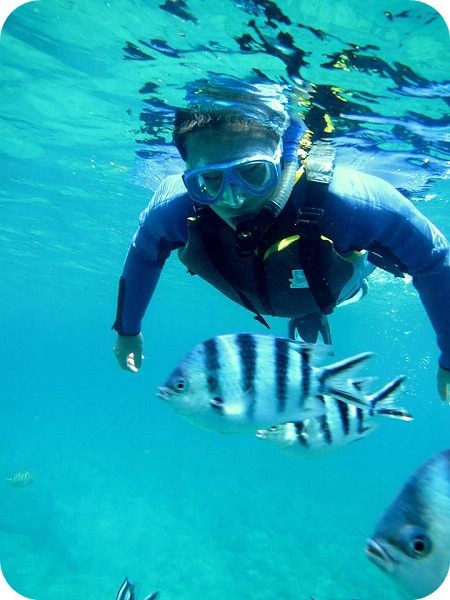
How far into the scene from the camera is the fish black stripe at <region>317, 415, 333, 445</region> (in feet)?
9.89

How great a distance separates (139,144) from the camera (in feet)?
41.7

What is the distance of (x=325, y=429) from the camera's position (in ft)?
9.91

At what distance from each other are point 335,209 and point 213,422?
287 cm

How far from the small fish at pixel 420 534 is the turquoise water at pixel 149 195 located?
1419mm

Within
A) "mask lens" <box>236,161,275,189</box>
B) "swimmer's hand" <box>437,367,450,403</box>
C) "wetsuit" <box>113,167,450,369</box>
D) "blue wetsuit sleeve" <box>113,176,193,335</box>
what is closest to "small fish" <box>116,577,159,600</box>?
"blue wetsuit sleeve" <box>113,176,193,335</box>

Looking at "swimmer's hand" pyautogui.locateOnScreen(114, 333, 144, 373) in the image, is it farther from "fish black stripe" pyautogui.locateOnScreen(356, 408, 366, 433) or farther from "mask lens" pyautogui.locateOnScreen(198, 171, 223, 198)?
"fish black stripe" pyautogui.locateOnScreen(356, 408, 366, 433)

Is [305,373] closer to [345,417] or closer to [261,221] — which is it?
[345,417]

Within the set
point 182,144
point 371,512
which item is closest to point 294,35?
point 182,144

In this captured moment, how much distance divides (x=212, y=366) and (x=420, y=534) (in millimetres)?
1168

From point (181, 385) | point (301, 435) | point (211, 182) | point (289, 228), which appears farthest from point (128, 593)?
point (211, 182)

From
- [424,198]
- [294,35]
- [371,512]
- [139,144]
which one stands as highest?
[294,35]

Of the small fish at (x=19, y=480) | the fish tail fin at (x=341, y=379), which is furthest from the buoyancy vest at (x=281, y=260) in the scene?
the small fish at (x=19, y=480)

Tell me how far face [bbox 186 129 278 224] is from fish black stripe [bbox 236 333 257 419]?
92.4 inches

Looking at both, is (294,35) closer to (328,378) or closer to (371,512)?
(328,378)
